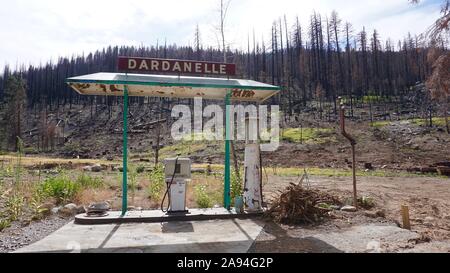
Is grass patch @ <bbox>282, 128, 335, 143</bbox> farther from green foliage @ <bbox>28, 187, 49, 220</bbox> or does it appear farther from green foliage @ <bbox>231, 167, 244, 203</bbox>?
green foliage @ <bbox>28, 187, 49, 220</bbox>

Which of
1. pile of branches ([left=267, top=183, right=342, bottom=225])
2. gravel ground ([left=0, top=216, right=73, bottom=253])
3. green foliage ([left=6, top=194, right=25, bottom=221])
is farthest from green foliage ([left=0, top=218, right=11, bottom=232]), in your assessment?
pile of branches ([left=267, top=183, right=342, bottom=225])

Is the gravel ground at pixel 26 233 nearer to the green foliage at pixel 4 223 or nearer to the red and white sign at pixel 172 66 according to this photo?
the green foliage at pixel 4 223

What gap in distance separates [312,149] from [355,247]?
113 ft

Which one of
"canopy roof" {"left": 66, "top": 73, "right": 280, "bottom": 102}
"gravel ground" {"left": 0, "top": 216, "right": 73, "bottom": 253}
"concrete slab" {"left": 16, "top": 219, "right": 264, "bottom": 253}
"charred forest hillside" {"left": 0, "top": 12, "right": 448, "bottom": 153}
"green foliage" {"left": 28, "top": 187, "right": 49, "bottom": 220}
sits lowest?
"concrete slab" {"left": 16, "top": 219, "right": 264, "bottom": 253}

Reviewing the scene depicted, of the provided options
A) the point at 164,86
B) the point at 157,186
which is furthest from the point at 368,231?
the point at 157,186

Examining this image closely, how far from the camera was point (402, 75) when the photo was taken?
8456cm

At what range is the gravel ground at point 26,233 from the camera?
19.5ft

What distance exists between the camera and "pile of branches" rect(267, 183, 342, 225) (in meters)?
7.93

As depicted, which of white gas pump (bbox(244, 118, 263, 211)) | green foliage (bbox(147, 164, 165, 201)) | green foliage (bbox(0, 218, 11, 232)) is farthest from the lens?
green foliage (bbox(147, 164, 165, 201))

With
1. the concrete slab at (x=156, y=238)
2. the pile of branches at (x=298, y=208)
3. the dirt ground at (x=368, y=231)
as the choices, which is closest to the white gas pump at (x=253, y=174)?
the pile of branches at (x=298, y=208)

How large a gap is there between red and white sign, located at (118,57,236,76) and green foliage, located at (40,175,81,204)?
3.98 meters

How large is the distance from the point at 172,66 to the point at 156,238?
426 centimetres

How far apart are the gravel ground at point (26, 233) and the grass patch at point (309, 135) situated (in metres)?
38.5
